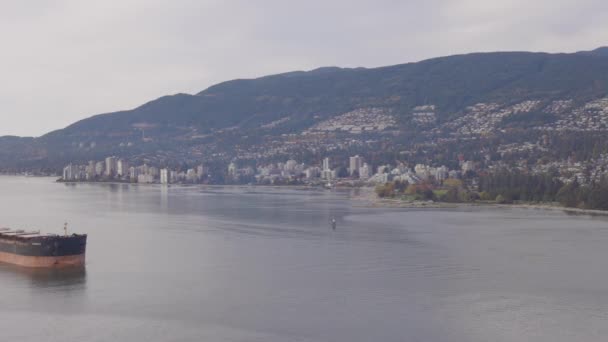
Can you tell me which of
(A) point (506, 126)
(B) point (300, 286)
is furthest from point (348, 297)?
(A) point (506, 126)

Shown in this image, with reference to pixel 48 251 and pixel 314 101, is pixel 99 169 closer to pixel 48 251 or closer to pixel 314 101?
pixel 314 101

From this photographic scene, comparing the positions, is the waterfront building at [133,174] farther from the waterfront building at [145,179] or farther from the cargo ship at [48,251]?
the cargo ship at [48,251]

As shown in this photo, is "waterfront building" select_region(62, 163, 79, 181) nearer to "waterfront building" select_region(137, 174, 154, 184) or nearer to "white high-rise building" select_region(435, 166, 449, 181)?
"waterfront building" select_region(137, 174, 154, 184)

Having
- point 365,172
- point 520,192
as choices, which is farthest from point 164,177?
point 520,192

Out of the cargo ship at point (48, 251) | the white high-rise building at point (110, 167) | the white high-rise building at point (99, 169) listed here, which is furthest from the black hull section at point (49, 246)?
the white high-rise building at point (99, 169)

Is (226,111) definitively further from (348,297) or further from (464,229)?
(348,297)
